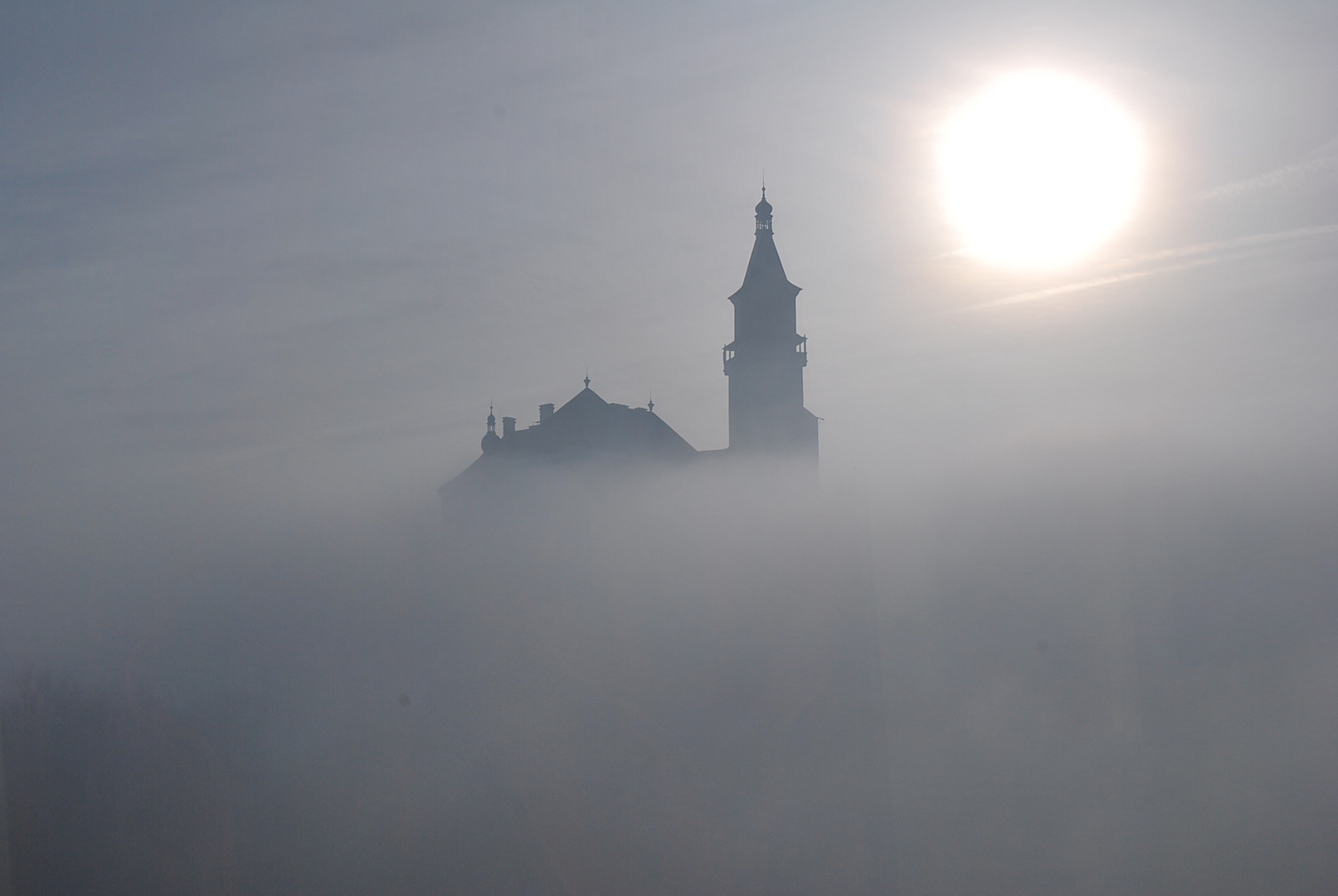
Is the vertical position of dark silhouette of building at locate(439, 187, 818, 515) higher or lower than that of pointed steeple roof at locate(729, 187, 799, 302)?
lower

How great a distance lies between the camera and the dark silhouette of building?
6744 cm

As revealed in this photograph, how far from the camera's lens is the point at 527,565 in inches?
3285

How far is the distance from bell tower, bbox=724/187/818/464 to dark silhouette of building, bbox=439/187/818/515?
0.06 meters

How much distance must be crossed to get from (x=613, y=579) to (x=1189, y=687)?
64.4m

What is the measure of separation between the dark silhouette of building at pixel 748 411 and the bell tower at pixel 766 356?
0.06 metres

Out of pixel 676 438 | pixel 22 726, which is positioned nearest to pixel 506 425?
pixel 676 438

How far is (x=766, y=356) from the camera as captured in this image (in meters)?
67.4

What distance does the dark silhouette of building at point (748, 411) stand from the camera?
221 feet

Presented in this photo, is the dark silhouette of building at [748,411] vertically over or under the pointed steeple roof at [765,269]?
under

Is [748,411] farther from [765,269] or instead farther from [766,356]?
[765,269]

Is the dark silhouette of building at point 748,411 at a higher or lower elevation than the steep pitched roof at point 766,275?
lower

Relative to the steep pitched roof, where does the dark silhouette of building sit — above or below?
below

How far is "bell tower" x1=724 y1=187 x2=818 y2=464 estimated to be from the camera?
67375 mm

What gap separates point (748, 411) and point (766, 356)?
13.3ft
